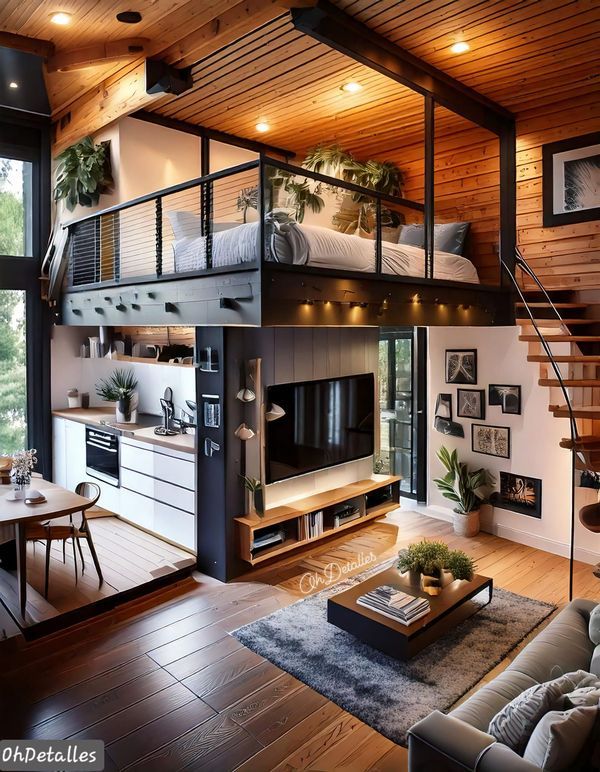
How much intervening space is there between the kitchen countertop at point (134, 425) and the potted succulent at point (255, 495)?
1.82 feet

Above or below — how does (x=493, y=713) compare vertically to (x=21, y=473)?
below

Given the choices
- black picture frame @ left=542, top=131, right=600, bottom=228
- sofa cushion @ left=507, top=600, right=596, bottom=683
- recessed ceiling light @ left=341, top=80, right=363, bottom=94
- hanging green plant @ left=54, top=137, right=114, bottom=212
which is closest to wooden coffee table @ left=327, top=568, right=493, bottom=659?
sofa cushion @ left=507, top=600, right=596, bottom=683

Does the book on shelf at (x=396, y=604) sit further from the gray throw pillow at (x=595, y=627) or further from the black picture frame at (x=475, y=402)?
the black picture frame at (x=475, y=402)

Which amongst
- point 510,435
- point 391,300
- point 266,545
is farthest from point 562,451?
point 266,545

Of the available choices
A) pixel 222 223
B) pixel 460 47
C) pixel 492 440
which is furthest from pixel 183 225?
pixel 492 440

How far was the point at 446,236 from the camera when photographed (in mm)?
6211

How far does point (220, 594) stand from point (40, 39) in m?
4.58

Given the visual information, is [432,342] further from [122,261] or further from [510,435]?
[122,261]

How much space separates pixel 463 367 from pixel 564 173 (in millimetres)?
2122

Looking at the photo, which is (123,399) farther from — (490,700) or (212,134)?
(490,700)

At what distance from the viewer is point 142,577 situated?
187 inches

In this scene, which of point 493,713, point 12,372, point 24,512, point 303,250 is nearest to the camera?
point 493,713

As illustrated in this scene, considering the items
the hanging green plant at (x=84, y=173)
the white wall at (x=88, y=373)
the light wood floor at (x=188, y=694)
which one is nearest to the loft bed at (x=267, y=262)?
the hanging green plant at (x=84, y=173)

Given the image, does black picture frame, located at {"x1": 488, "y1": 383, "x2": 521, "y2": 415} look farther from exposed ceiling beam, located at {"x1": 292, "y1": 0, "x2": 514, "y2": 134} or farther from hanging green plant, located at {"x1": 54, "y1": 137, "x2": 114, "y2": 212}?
hanging green plant, located at {"x1": 54, "y1": 137, "x2": 114, "y2": 212}
